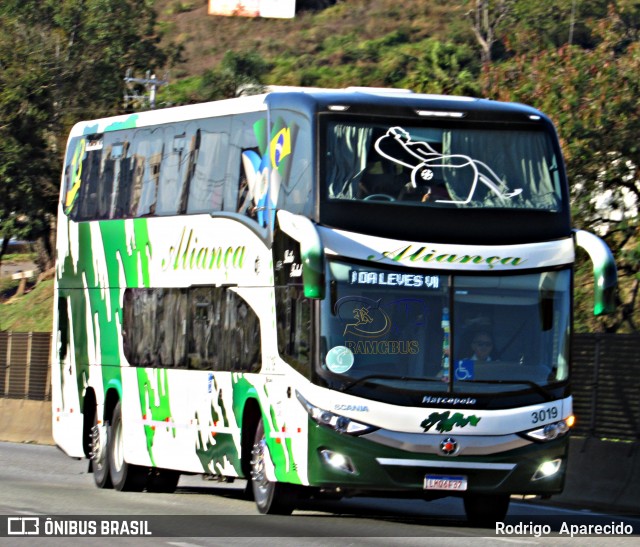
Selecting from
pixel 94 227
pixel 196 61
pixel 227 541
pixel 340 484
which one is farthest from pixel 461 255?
pixel 196 61

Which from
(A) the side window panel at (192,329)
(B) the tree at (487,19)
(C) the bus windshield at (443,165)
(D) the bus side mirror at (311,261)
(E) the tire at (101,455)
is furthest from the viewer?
(B) the tree at (487,19)

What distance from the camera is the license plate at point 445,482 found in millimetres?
14797

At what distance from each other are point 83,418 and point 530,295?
893 centimetres

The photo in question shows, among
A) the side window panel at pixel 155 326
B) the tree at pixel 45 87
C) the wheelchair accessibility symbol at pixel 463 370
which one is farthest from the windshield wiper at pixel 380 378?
the tree at pixel 45 87

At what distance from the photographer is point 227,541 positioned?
44.1 ft

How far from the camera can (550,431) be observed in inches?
597

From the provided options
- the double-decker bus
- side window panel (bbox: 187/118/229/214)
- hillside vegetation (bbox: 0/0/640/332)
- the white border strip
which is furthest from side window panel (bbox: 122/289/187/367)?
hillside vegetation (bbox: 0/0/640/332)

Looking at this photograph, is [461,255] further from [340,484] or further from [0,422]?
[0,422]

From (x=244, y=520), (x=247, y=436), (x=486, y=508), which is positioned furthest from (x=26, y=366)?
(x=486, y=508)

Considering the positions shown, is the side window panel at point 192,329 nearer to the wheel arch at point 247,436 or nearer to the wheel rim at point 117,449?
the wheel arch at point 247,436

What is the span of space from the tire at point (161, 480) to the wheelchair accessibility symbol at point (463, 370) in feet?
21.9

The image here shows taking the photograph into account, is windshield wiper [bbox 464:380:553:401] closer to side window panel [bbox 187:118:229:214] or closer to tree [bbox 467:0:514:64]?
side window panel [bbox 187:118:229:214]

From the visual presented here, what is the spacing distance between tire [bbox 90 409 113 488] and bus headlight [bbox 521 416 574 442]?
Answer: 773cm

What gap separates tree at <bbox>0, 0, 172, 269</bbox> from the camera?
53625 millimetres
